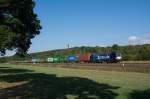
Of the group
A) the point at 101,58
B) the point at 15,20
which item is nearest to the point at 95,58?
the point at 101,58

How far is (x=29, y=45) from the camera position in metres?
42.6

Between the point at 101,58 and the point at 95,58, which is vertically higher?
the point at 95,58

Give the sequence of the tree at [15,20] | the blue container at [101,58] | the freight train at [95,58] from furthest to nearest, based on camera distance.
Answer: the blue container at [101,58] → the freight train at [95,58] → the tree at [15,20]

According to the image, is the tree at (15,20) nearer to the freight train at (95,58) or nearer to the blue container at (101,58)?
the freight train at (95,58)

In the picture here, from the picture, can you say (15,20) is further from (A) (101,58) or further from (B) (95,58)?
(B) (95,58)

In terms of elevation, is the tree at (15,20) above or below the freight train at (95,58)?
above

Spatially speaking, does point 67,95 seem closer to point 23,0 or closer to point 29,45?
point 23,0

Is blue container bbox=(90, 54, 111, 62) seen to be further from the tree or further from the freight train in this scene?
the tree

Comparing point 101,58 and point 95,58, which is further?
point 95,58

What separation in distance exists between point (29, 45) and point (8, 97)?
24.4 meters

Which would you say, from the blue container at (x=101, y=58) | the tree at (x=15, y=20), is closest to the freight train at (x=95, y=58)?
the blue container at (x=101, y=58)

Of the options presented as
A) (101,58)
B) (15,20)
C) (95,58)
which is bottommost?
(101,58)

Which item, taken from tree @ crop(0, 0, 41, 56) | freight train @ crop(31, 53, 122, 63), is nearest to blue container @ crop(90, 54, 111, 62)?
freight train @ crop(31, 53, 122, 63)

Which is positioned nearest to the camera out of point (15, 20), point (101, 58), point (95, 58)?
point (15, 20)
